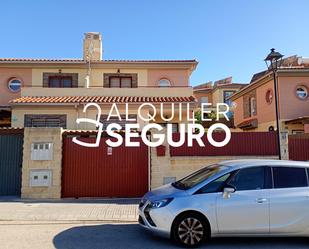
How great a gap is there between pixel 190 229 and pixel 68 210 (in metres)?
4.44

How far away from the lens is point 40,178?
36.3 feet

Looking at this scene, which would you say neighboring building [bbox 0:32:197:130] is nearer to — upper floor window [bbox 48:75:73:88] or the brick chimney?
upper floor window [bbox 48:75:73:88]

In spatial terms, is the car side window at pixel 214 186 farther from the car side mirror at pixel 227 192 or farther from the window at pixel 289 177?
the window at pixel 289 177

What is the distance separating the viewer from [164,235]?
624 cm

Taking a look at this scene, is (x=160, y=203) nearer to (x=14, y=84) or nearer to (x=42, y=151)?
(x=42, y=151)

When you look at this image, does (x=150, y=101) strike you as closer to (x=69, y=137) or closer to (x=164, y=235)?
(x=69, y=137)

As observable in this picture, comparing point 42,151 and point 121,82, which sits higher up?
point 121,82

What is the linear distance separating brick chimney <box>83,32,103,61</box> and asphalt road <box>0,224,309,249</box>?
16317 mm

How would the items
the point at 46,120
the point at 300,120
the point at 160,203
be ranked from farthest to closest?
the point at 300,120 < the point at 46,120 < the point at 160,203

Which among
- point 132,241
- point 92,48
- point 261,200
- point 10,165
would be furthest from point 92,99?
point 261,200

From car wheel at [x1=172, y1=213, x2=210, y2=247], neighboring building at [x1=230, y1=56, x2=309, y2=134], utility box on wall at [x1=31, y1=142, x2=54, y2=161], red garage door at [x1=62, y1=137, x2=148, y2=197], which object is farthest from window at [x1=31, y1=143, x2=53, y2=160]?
neighboring building at [x1=230, y1=56, x2=309, y2=134]

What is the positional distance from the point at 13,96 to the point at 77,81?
407 cm

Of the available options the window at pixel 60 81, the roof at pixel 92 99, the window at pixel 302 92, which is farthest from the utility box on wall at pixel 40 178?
the window at pixel 302 92

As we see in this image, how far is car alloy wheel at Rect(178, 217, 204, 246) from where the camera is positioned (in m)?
6.12
